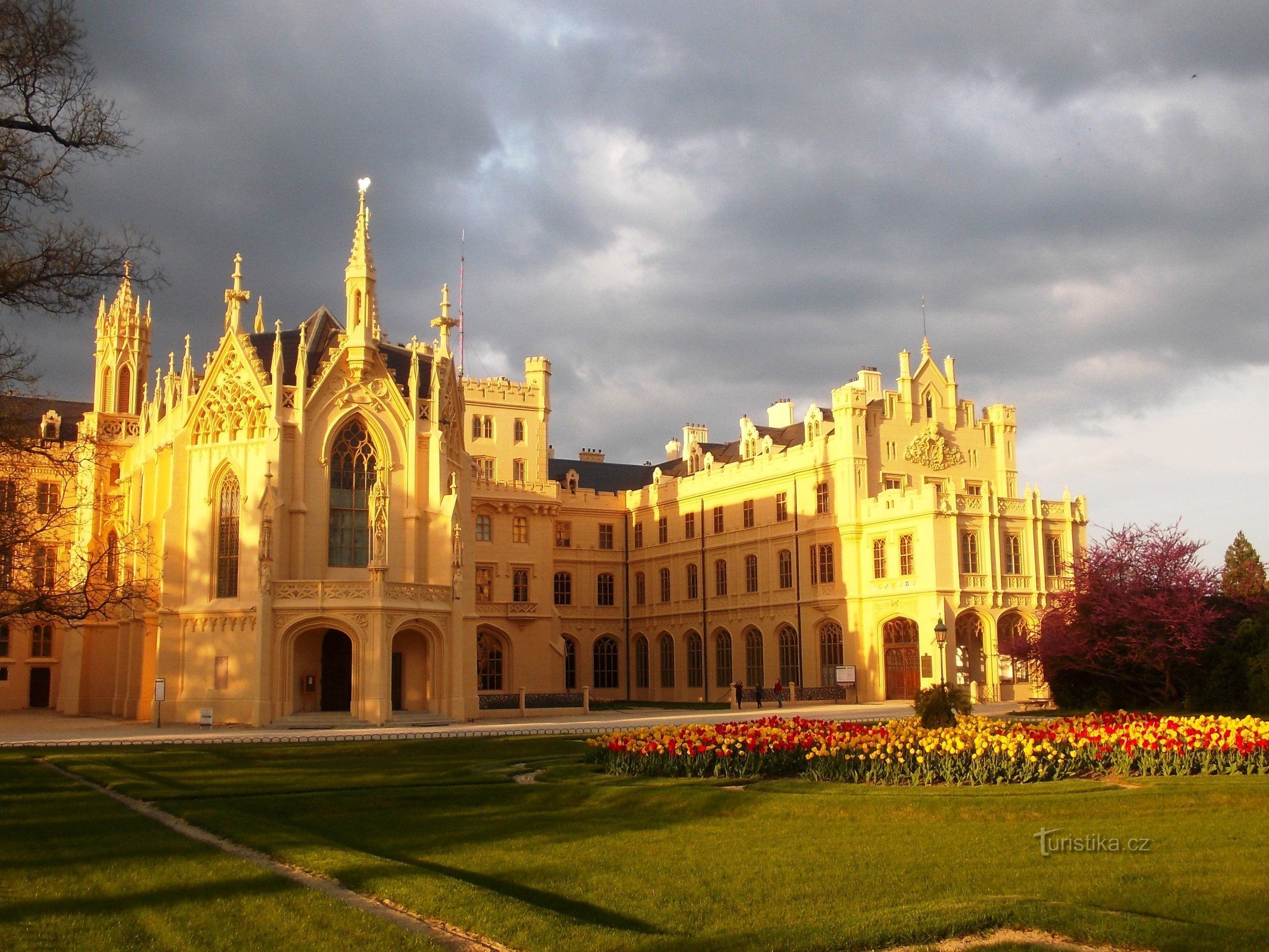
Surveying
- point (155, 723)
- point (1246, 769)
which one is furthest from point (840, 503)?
point (1246, 769)

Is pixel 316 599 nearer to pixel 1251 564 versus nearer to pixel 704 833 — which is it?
pixel 704 833

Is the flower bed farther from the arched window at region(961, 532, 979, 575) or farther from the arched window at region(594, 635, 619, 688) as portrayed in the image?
the arched window at region(594, 635, 619, 688)

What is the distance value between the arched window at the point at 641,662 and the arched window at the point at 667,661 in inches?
57.8

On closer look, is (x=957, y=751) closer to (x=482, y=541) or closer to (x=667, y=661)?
(x=482, y=541)

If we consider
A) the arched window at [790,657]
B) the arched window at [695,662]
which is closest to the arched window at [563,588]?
the arched window at [695,662]

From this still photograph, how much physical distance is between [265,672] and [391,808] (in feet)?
87.6

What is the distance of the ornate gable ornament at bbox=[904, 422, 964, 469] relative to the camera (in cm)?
6147

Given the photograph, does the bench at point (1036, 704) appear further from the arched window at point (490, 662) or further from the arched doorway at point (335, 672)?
the arched window at point (490, 662)

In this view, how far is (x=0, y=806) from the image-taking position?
744 inches

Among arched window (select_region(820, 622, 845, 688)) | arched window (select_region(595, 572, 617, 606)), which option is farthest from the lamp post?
arched window (select_region(595, 572, 617, 606))

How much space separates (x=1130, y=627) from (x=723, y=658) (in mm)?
30714

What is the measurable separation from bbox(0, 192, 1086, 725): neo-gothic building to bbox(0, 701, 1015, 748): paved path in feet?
7.52

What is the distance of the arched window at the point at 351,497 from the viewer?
47075mm

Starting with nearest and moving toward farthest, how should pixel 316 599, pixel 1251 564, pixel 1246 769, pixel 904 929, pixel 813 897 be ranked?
1. pixel 904 929
2. pixel 813 897
3. pixel 1246 769
4. pixel 316 599
5. pixel 1251 564
